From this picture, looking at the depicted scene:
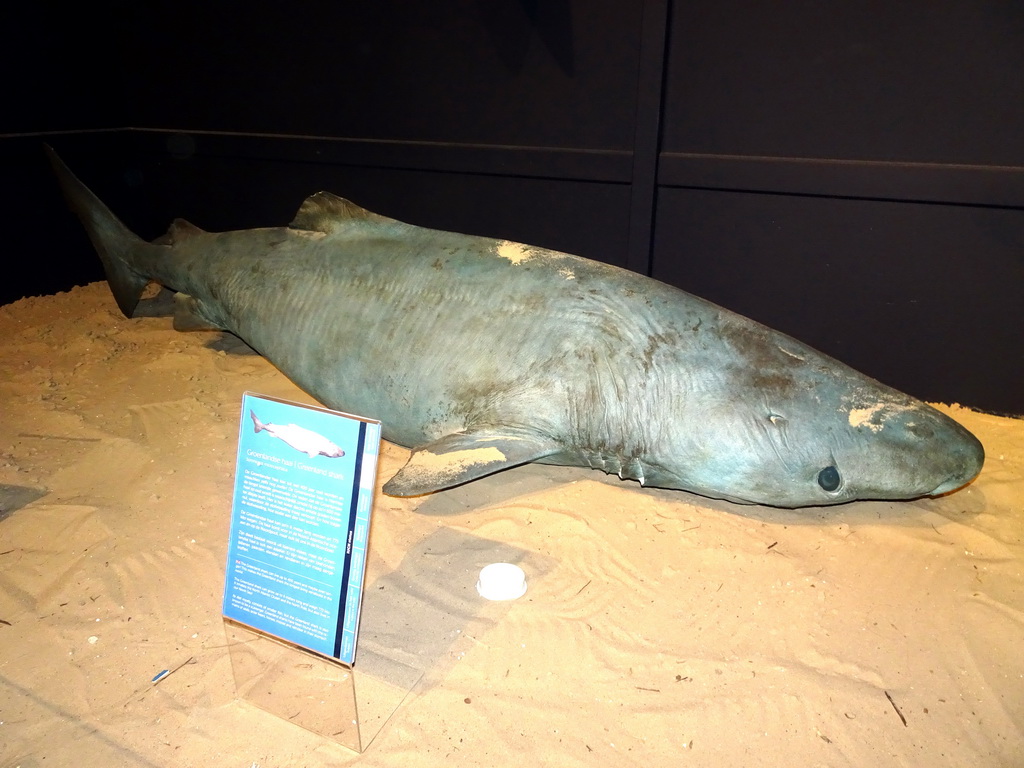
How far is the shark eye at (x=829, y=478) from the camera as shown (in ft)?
10.1

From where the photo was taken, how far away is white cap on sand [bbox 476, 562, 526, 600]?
2939 mm

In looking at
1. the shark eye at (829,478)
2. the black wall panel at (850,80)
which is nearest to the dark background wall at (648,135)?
the black wall panel at (850,80)

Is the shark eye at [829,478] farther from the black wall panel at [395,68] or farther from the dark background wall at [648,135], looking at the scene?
the black wall panel at [395,68]

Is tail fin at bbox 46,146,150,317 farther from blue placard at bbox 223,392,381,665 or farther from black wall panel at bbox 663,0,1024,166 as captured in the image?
black wall panel at bbox 663,0,1024,166

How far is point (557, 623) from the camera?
2.81 m

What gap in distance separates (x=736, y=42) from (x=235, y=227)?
18.6ft

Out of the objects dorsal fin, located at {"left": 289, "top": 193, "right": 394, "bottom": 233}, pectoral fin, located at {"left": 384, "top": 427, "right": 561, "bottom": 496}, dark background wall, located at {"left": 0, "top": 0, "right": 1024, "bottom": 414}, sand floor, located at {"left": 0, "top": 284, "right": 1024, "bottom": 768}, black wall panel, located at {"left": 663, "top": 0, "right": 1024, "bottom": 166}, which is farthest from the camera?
dorsal fin, located at {"left": 289, "top": 193, "right": 394, "bottom": 233}

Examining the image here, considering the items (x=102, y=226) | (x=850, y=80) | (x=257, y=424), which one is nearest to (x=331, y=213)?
(x=102, y=226)

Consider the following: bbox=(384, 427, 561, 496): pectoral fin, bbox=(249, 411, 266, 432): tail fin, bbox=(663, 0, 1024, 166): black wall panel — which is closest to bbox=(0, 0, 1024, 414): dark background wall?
bbox=(663, 0, 1024, 166): black wall panel

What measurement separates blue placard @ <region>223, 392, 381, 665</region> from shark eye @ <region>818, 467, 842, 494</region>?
2212mm

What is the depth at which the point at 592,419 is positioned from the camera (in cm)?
345

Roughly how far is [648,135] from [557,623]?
3746 millimetres

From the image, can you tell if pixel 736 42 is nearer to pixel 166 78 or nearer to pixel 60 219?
pixel 166 78

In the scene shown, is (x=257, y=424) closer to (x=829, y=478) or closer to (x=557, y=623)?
(x=557, y=623)
